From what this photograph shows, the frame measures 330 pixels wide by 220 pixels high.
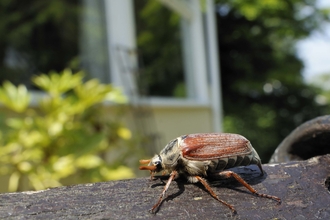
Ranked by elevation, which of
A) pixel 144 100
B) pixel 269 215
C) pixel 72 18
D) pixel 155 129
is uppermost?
pixel 72 18

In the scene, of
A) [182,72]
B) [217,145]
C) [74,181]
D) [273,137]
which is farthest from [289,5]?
[217,145]

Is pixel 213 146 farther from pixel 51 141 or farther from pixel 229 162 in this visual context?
pixel 51 141

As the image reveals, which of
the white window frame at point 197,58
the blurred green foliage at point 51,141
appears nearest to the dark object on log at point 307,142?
the blurred green foliage at point 51,141

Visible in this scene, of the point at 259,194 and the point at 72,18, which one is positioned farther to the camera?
the point at 72,18

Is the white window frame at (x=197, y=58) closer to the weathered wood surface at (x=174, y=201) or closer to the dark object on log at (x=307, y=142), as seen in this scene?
the dark object on log at (x=307, y=142)

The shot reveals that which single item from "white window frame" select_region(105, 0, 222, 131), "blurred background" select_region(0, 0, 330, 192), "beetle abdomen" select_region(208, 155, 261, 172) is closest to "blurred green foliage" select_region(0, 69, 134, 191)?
"blurred background" select_region(0, 0, 330, 192)

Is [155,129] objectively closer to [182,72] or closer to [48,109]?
[182,72]
